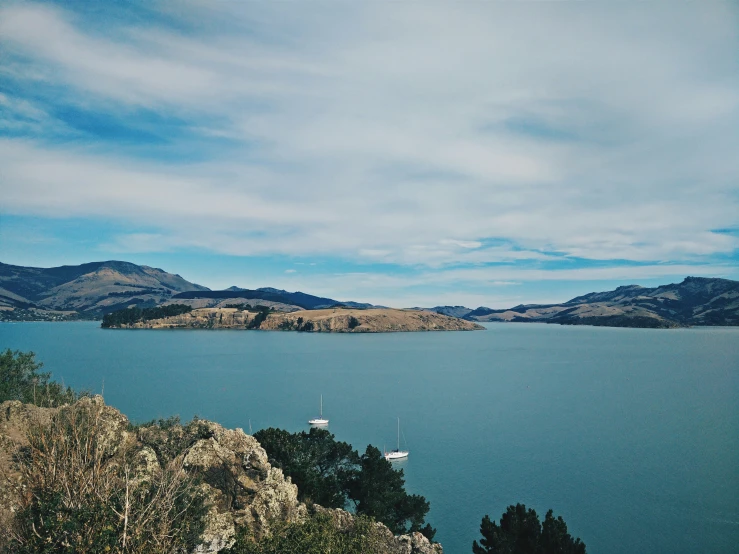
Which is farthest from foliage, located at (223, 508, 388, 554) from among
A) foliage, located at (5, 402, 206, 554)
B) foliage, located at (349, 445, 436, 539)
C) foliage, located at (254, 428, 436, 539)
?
foliage, located at (349, 445, 436, 539)

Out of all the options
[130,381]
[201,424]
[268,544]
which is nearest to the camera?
[268,544]

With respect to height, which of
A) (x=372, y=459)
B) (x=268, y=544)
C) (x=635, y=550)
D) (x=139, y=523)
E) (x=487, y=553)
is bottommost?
(x=635, y=550)

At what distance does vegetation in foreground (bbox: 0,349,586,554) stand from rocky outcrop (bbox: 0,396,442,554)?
17 centimetres

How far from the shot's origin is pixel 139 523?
15.3m

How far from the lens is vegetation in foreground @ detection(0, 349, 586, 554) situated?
14.6 metres

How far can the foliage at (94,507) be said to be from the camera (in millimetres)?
14219

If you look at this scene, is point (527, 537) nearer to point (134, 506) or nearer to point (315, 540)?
point (315, 540)

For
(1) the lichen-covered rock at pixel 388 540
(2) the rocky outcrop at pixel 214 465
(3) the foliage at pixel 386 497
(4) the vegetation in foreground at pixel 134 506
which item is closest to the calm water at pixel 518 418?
(3) the foliage at pixel 386 497

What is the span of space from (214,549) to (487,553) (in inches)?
747

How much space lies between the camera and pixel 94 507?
15016 millimetres

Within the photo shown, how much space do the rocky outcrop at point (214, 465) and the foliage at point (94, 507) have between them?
107cm

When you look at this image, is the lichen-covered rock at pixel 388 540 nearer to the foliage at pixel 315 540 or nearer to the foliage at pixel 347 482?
the foliage at pixel 315 540

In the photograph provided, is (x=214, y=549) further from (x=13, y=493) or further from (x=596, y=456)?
(x=596, y=456)

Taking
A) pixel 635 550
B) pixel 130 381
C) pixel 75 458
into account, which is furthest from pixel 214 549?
pixel 130 381
